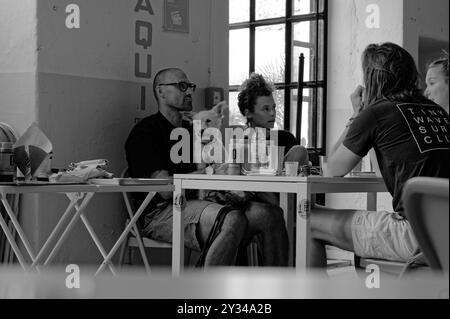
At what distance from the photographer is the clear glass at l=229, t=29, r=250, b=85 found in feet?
29.0

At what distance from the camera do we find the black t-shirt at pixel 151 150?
411cm

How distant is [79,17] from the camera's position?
4.37 m

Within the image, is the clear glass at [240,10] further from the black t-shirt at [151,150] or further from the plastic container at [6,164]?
the plastic container at [6,164]

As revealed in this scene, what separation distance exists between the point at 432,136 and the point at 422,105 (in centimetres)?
16

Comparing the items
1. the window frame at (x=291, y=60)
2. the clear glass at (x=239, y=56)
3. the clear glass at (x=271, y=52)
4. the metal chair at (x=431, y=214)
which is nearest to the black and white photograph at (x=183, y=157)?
the metal chair at (x=431, y=214)

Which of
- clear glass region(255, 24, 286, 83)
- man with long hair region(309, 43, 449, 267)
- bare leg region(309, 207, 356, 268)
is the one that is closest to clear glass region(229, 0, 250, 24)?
clear glass region(255, 24, 286, 83)

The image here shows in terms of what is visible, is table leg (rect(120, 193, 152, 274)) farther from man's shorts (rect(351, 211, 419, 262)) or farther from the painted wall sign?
man's shorts (rect(351, 211, 419, 262))

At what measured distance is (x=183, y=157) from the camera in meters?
4.35

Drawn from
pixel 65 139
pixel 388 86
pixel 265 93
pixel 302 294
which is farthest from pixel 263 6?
pixel 302 294

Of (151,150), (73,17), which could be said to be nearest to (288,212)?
(151,150)

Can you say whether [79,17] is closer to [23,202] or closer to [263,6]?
[23,202]

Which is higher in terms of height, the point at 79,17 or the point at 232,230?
the point at 79,17

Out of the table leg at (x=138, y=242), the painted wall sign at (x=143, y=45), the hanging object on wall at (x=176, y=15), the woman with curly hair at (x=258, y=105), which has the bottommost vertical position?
the table leg at (x=138, y=242)

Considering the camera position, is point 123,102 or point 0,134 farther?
point 123,102
